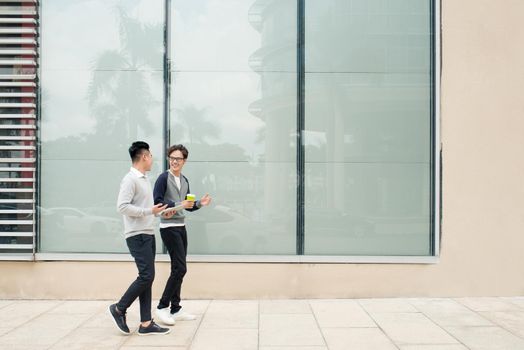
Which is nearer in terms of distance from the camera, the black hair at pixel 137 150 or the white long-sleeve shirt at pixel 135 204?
the white long-sleeve shirt at pixel 135 204

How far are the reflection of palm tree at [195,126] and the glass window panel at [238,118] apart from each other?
0.01 metres

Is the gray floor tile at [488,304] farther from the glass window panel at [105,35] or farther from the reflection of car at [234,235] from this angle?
the glass window panel at [105,35]

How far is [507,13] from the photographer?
264 inches

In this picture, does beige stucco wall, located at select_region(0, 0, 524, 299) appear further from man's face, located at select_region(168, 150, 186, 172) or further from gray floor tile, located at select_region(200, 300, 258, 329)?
man's face, located at select_region(168, 150, 186, 172)

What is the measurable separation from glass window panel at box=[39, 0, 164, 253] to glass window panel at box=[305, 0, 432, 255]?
7.45 ft

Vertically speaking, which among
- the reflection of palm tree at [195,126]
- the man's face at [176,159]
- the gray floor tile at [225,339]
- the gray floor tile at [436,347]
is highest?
the reflection of palm tree at [195,126]

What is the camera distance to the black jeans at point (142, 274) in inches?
196

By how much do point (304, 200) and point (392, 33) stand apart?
2663mm

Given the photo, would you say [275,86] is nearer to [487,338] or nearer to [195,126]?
[195,126]

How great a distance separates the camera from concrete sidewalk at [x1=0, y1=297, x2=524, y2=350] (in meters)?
4.81

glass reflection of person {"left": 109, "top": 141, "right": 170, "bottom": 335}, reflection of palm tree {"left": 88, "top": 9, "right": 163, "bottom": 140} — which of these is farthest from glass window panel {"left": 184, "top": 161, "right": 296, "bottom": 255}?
glass reflection of person {"left": 109, "top": 141, "right": 170, "bottom": 335}

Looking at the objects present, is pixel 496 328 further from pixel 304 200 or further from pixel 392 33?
pixel 392 33

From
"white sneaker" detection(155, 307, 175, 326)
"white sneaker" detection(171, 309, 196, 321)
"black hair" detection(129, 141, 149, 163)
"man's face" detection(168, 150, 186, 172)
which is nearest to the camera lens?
"black hair" detection(129, 141, 149, 163)

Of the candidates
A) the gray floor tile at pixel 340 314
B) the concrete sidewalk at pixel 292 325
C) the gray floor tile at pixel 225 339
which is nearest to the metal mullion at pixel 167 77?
the concrete sidewalk at pixel 292 325
